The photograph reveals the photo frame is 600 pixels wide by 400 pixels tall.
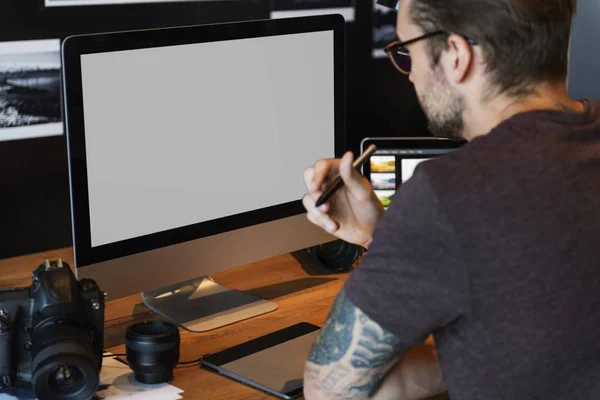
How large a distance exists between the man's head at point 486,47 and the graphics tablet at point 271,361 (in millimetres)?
476

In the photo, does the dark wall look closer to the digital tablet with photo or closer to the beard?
the digital tablet with photo

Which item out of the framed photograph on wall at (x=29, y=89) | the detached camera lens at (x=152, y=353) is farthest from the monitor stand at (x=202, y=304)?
the framed photograph on wall at (x=29, y=89)

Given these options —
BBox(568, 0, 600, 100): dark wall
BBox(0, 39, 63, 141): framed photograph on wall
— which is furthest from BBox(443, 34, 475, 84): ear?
BBox(568, 0, 600, 100): dark wall

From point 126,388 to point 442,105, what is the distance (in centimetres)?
63

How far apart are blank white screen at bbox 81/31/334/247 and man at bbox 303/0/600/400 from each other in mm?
483

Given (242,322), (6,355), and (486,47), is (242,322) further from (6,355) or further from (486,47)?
(486,47)

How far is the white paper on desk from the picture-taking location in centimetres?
135

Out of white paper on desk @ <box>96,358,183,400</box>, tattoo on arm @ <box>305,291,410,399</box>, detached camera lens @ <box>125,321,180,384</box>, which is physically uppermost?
tattoo on arm @ <box>305,291,410,399</box>

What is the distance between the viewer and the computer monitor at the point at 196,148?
1.45 m

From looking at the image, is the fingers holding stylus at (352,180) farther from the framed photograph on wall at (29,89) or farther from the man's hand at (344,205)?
the framed photograph on wall at (29,89)

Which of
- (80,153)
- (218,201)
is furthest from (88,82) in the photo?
(218,201)

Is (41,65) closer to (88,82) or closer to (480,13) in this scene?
(88,82)

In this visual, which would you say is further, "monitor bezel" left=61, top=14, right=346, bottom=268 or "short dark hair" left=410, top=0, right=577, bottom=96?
"monitor bezel" left=61, top=14, right=346, bottom=268

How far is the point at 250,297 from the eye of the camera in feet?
5.75
